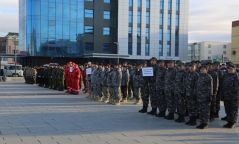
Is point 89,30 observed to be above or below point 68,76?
above

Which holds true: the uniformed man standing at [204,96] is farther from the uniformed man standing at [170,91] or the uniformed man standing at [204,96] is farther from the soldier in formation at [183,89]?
the uniformed man standing at [170,91]

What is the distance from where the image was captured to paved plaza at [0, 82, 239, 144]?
10688 millimetres

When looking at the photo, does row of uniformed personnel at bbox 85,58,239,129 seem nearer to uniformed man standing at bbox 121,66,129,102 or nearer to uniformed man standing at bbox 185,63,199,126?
uniformed man standing at bbox 185,63,199,126

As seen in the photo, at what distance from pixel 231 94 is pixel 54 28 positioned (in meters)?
69.6

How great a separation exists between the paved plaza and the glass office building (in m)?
A: 64.0

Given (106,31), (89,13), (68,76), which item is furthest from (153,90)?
(106,31)

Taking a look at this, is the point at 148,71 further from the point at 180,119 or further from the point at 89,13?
the point at 89,13

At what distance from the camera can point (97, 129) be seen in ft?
40.2

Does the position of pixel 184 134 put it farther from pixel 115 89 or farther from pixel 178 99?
pixel 115 89

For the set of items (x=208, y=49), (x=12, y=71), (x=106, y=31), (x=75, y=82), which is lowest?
(x=12, y=71)

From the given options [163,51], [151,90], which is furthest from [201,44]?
[151,90]

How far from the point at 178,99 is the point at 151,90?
180 cm

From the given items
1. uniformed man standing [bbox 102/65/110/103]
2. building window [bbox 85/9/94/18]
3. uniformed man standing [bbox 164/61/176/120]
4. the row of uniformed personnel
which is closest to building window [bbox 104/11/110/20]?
building window [bbox 85/9/94/18]

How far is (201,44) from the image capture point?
14050 centimetres
